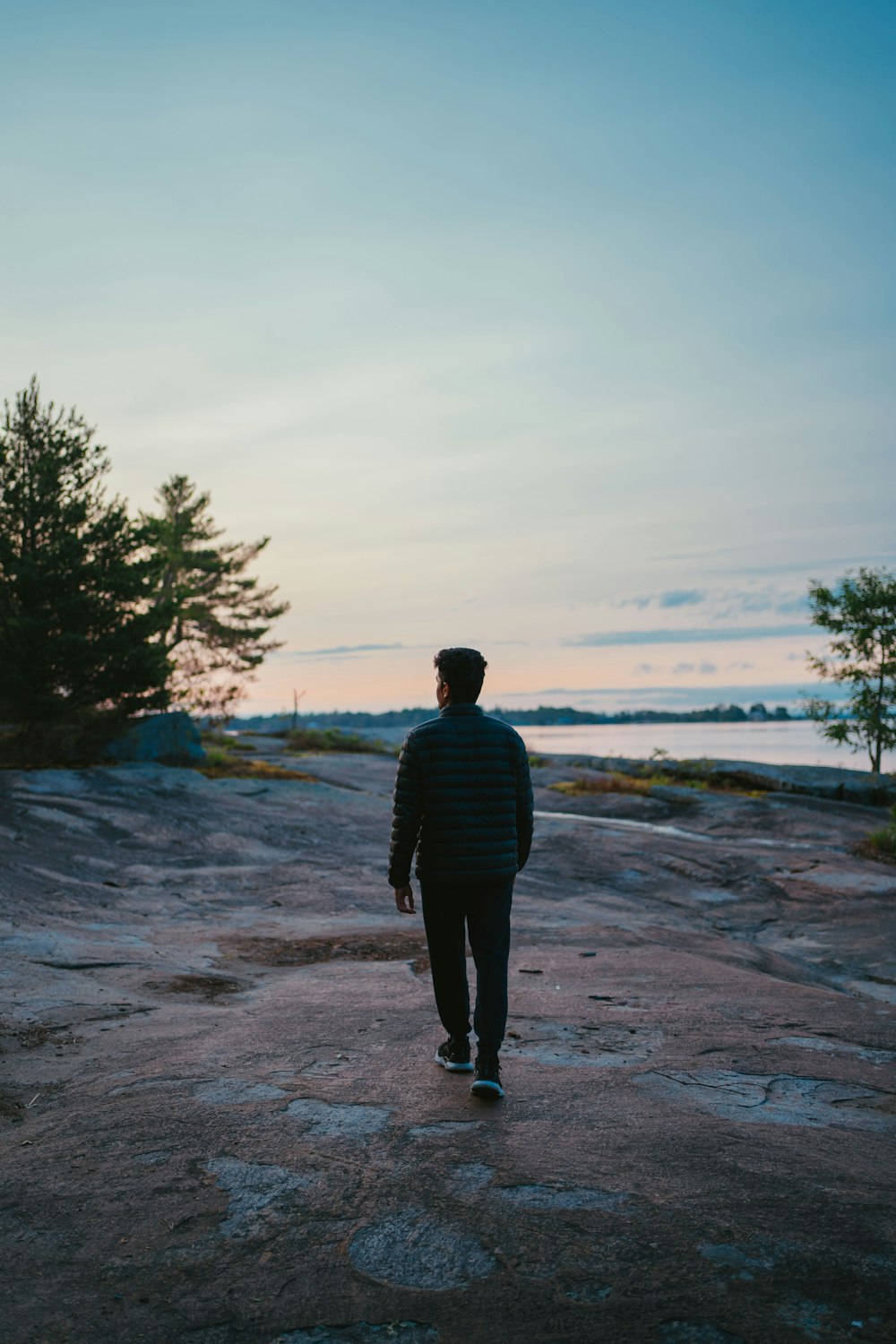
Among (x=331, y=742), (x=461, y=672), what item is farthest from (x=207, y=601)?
(x=461, y=672)

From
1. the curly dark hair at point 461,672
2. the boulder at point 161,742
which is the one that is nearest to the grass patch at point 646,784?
the boulder at point 161,742

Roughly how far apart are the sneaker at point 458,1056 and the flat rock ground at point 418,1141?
0.34 feet

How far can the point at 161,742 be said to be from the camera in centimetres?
2158

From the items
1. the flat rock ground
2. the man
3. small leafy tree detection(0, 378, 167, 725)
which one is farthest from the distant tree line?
the man

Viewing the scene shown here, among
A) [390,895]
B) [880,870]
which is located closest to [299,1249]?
[390,895]

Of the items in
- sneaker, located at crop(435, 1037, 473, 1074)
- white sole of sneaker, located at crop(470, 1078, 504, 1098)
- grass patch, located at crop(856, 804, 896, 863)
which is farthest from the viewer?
grass patch, located at crop(856, 804, 896, 863)

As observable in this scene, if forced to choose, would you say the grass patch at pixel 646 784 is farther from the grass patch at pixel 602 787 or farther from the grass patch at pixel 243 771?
the grass patch at pixel 243 771

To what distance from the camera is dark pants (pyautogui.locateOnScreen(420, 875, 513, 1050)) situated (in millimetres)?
4617

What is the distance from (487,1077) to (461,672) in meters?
1.96

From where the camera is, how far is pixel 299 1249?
2953 mm

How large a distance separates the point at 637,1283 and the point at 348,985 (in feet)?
14.8

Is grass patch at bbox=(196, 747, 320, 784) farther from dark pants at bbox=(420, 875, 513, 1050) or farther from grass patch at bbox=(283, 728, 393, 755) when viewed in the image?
dark pants at bbox=(420, 875, 513, 1050)

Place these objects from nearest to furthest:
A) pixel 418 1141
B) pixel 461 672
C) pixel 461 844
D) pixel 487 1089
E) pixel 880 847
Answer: pixel 418 1141 → pixel 487 1089 → pixel 461 844 → pixel 461 672 → pixel 880 847

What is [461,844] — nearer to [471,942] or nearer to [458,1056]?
[471,942]
